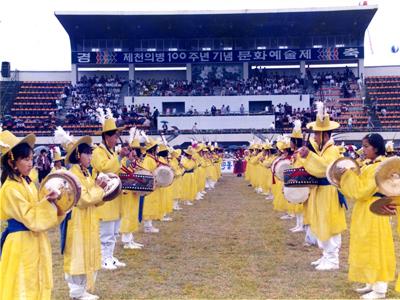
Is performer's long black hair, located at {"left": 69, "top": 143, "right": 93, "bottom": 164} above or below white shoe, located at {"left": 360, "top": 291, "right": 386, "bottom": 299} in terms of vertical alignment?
above

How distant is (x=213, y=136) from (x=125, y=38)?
1282cm

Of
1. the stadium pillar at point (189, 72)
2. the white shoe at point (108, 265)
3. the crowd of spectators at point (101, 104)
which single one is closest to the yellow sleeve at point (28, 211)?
the white shoe at point (108, 265)

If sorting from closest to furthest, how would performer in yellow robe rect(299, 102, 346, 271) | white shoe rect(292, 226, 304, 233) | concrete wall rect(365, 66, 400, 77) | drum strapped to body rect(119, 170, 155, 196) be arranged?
performer in yellow robe rect(299, 102, 346, 271) → drum strapped to body rect(119, 170, 155, 196) → white shoe rect(292, 226, 304, 233) → concrete wall rect(365, 66, 400, 77)

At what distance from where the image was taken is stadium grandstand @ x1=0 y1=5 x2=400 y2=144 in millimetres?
41188

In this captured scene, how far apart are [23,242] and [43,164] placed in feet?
43.4

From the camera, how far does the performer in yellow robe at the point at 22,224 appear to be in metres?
4.80

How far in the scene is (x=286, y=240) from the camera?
37.3ft

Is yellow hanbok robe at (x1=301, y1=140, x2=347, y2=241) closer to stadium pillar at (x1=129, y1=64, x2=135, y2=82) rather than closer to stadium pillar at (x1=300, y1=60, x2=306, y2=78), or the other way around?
stadium pillar at (x1=300, y1=60, x2=306, y2=78)

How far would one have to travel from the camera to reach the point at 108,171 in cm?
779

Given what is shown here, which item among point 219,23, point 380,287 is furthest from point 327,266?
point 219,23

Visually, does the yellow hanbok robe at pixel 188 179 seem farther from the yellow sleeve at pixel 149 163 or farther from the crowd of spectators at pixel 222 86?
the crowd of spectators at pixel 222 86

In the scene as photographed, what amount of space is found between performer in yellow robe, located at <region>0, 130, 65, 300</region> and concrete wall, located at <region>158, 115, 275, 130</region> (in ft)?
109

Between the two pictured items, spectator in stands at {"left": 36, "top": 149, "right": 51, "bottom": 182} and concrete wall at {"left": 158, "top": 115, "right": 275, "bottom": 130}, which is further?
concrete wall at {"left": 158, "top": 115, "right": 275, "bottom": 130}

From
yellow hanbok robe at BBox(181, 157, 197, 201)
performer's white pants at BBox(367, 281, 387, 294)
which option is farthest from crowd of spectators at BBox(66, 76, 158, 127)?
performer's white pants at BBox(367, 281, 387, 294)
